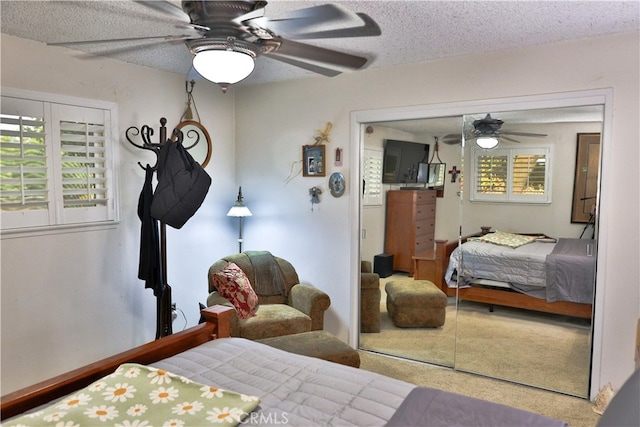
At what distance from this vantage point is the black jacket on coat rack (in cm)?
321

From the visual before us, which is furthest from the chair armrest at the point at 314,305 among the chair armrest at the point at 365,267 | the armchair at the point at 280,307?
the chair armrest at the point at 365,267

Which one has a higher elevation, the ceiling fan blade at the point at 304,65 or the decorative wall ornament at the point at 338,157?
the ceiling fan blade at the point at 304,65

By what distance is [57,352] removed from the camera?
3.07 metres

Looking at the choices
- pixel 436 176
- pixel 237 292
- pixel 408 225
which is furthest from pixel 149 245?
pixel 436 176

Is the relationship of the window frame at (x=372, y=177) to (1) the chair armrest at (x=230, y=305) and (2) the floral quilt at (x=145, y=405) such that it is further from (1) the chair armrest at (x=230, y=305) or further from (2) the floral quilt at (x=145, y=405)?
(2) the floral quilt at (x=145, y=405)

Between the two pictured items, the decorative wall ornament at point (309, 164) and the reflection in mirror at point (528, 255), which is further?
the decorative wall ornament at point (309, 164)

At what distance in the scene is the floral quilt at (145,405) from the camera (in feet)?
4.45

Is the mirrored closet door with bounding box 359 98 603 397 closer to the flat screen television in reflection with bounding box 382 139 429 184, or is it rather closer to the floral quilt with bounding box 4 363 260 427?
the flat screen television in reflection with bounding box 382 139 429 184

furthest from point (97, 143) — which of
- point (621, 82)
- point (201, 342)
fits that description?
point (621, 82)

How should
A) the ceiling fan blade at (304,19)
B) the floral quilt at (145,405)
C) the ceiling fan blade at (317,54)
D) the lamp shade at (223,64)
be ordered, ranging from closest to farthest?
the floral quilt at (145,405) < the ceiling fan blade at (304,19) < the lamp shade at (223,64) < the ceiling fan blade at (317,54)

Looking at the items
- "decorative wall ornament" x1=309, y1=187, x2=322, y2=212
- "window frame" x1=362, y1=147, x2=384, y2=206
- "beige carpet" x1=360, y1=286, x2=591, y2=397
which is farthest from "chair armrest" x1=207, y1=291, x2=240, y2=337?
"window frame" x1=362, y1=147, x2=384, y2=206

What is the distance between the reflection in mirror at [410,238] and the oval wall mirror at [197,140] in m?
1.44

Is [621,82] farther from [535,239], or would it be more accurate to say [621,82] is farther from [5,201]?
[5,201]

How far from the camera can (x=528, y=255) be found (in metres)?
3.22
